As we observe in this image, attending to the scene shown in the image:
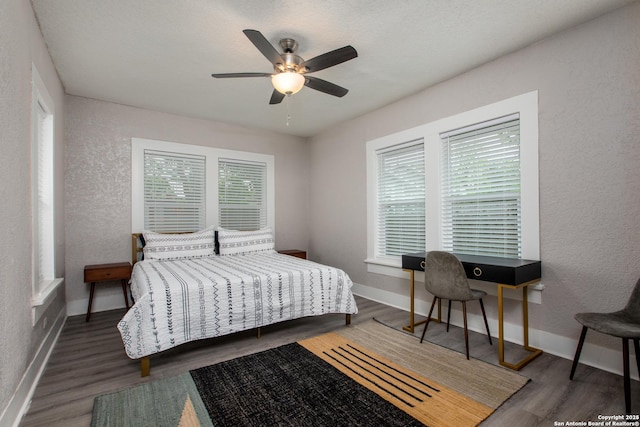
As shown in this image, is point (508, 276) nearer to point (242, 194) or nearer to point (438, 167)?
point (438, 167)

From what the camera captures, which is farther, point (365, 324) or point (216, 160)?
point (216, 160)

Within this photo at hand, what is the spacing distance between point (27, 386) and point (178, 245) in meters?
2.07

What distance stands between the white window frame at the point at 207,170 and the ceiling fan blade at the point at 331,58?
269 centimetres

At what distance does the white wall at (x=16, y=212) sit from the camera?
5.25 ft

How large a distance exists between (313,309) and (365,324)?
632mm

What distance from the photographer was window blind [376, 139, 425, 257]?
12.2 feet

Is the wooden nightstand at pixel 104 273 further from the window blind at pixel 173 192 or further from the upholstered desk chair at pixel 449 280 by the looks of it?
the upholstered desk chair at pixel 449 280

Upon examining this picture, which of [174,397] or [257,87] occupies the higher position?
[257,87]

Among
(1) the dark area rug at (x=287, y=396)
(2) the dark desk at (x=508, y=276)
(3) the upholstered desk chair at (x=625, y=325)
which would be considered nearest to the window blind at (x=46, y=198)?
(1) the dark area rug at (x=287, y=396)

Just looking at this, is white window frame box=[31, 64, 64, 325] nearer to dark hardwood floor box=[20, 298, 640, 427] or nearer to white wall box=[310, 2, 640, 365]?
dark hardwood floor box=[20, 298, 640, 427]

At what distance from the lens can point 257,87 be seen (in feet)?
11.5

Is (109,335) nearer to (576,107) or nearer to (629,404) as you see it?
(629,404)

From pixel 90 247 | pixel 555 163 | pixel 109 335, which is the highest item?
pixel 555 163

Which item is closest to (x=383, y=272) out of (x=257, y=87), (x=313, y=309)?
(x=313, y=309)
